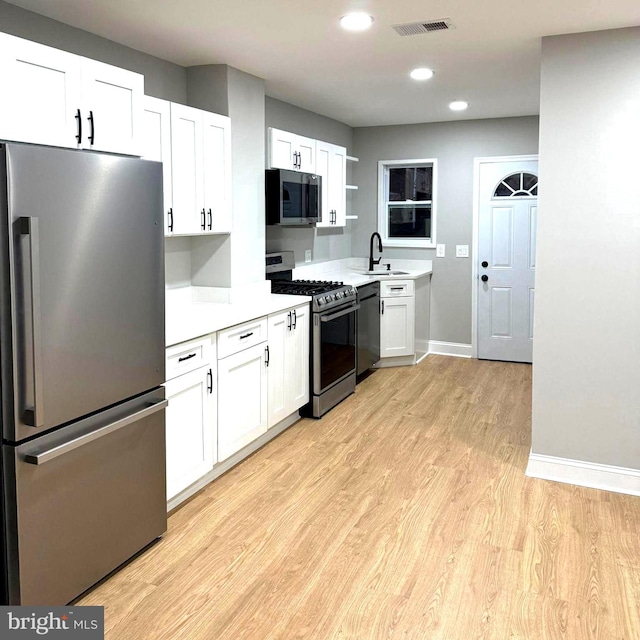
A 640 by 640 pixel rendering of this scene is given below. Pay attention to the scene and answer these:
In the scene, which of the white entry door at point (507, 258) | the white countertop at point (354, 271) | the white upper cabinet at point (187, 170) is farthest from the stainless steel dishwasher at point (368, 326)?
the white upper cabinet at point (187, 170)

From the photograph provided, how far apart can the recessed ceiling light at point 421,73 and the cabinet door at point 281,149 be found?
103cm

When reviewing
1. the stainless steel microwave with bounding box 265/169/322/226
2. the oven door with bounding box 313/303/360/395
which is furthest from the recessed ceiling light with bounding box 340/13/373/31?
the oven door with bounding box 313/303/360/395

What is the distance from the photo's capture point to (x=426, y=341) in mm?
6879

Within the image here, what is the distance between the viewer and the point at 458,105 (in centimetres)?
563

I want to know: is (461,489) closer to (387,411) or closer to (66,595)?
(387,411)

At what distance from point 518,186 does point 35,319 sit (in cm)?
541

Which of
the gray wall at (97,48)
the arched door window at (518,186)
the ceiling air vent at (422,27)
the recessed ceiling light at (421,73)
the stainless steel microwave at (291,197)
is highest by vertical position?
the recessed ceiling light at (421,73)

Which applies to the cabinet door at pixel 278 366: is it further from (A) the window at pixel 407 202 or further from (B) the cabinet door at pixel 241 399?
(A) the window at pixel 407 202

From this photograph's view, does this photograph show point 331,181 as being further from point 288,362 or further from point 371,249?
point 288,362

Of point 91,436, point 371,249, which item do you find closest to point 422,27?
point 91,436

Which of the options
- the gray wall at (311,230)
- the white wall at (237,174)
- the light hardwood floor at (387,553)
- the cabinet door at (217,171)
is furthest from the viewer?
the gray wall at (311,230)

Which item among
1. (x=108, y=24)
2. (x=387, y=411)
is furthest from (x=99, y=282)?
(x=387, y=411)

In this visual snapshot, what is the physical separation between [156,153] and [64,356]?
1.53m

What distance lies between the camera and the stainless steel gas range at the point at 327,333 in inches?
183
